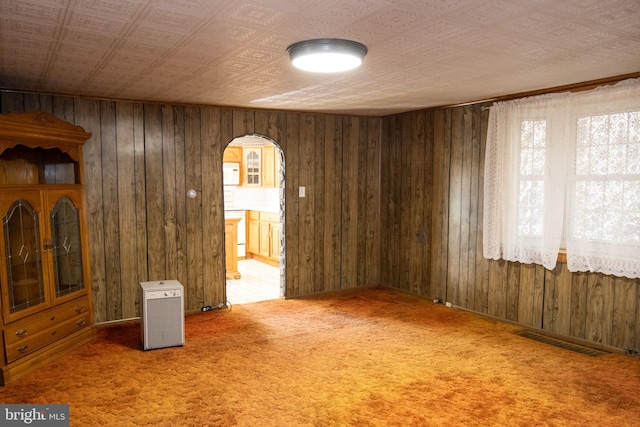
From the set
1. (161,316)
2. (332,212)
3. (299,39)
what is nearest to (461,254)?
(332,212)

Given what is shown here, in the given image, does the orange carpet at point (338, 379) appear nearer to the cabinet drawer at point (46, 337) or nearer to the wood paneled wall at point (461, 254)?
the cabinet drawer at point (46, 337)

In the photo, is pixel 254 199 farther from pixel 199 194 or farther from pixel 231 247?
pixel 199 194

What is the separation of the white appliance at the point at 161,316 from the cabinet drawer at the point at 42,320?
54 centimetres

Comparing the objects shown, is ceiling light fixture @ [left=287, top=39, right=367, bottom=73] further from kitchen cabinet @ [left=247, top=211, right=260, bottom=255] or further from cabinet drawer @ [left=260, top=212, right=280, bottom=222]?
kitchen cabinet @ [left=247, top=211, right=260, bottom=255]

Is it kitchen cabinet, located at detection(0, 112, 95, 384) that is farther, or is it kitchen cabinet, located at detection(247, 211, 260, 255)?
kitchen cabinet, located at detection(247, 211, 260, 255)

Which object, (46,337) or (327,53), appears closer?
(327,53)

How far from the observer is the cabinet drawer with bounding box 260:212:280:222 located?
7287 millimetres

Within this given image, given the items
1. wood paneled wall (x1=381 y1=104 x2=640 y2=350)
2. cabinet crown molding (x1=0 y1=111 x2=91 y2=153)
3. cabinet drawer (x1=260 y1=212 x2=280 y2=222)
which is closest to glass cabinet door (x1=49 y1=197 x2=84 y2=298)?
cabinet crown molding (x1=0 y1=111 x2=91 y2=153)

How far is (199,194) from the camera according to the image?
4.85 metres

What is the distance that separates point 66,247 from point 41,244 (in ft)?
0.92

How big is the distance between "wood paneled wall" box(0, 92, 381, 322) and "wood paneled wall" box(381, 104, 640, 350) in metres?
0.42

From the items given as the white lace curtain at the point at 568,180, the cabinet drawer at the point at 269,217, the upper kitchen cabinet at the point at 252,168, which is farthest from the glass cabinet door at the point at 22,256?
the upper kitchen cabinet at the point at 252,168

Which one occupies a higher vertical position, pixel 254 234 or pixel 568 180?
pixel 568 180

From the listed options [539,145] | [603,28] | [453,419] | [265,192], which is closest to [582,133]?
[539,145]
